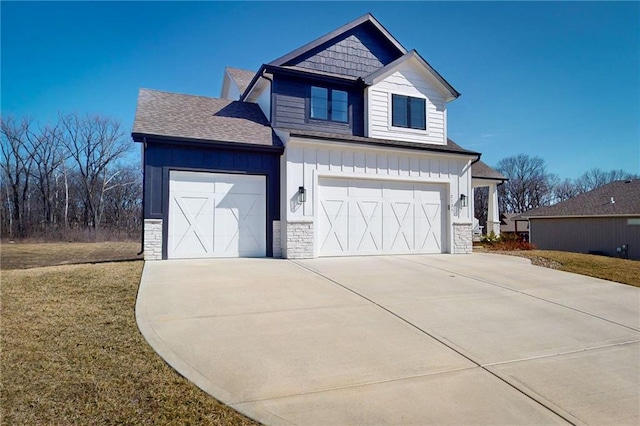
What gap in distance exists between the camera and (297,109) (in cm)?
1171

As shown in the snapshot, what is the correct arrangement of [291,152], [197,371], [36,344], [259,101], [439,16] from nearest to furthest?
1. [197,371]
2. [36,344]
3. [291,152]
4. [439,16]
5. [259,101]

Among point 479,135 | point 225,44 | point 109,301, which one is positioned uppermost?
point 479,135

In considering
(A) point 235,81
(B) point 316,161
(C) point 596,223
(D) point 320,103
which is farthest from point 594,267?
(C) point 596,223

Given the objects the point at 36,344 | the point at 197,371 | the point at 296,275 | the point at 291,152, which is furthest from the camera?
the point at 291,152

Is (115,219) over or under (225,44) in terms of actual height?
under

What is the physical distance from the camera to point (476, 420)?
8.92 ft

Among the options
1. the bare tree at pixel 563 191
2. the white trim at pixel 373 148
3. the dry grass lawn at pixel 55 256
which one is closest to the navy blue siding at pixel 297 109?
the white trim at pixel 373 148

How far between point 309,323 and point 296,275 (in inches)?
117

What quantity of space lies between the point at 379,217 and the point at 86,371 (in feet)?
30.1

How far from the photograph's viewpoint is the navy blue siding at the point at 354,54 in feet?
40.9

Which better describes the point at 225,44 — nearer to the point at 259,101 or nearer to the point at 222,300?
the point at 259,101

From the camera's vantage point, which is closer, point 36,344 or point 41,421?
point 41,421

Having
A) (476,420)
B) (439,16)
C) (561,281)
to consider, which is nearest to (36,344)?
(476,420)

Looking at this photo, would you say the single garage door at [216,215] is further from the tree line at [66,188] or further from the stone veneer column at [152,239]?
Answer: the tree line at [66,188]
